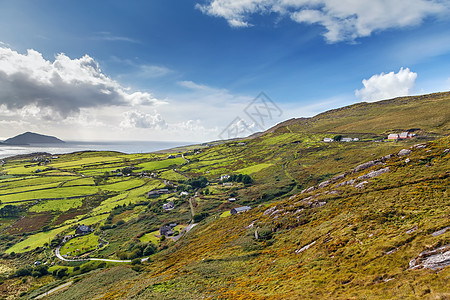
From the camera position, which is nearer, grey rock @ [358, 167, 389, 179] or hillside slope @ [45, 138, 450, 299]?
hillside slope @ [45, 138, 450, 299]

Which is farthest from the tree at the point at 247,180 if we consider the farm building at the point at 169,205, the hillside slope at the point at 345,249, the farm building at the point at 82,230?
the farm building at the point at 82,230

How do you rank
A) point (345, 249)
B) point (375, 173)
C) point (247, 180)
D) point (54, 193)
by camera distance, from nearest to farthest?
1. point (345, 249)
2. point (375, 173)
3. point (247, 180)
4. point (54, 193)

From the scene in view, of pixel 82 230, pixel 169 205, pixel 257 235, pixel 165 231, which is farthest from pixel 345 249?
pixel 82 230

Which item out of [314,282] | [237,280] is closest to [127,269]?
[237,280]

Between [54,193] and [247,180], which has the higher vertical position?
[247,180]

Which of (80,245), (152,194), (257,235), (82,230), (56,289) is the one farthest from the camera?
(152,194)

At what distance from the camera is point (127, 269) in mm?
47469

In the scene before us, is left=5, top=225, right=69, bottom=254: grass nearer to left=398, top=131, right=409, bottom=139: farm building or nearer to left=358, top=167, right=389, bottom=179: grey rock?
left=358, top=167, right=389, bottom=179: grey rock

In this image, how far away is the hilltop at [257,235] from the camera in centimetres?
1752

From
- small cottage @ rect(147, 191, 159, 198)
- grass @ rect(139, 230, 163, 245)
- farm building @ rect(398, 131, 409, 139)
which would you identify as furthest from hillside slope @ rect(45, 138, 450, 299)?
farm building @ rect(398, 131, 409, 139)

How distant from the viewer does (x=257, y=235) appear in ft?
129

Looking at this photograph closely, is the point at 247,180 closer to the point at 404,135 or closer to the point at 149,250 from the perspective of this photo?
the point at 149,250

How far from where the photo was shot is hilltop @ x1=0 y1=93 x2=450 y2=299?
17.5 metres

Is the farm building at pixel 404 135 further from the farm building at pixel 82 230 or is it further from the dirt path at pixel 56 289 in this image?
the farm building at pixel 82 230
